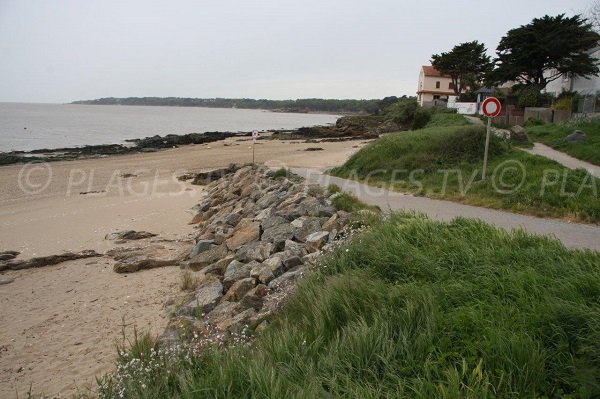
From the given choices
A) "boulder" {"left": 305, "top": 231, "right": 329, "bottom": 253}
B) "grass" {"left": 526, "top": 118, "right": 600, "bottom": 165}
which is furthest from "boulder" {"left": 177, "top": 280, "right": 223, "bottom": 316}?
"grass" {"left": 526, "top": 118, "right": 600, "bottom": 165}

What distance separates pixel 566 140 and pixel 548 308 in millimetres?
17479

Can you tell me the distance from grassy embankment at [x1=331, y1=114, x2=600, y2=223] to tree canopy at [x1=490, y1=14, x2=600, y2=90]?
22006 millimetres

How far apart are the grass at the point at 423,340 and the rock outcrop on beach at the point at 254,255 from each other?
106cm

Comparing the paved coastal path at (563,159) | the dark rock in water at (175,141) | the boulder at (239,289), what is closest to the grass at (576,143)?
the paved coastal path at (563,159)

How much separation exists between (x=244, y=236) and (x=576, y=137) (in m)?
15.4

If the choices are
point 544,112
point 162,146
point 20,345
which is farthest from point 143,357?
point 162,146

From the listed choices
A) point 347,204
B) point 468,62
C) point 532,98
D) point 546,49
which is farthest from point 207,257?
point 468,62

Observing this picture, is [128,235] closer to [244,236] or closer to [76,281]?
[76,281]

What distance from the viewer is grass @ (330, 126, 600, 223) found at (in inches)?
365

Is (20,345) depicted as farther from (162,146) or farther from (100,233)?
(162,146)

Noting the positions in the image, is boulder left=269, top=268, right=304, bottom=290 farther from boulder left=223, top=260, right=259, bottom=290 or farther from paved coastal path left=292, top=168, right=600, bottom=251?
paved coastal path left=292, top=168, right=600, bottom=251

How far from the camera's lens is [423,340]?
11.6 ft

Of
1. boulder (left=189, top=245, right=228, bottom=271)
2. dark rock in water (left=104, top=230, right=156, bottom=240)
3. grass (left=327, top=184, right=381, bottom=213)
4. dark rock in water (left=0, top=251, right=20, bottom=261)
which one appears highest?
grass (left=327, top=184, right=381, bottom=213)

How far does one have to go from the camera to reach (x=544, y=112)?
1092 inches
